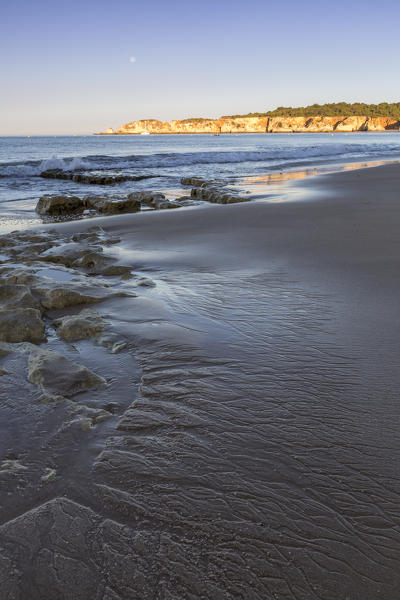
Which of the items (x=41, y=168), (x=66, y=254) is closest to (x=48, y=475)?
(x=66, y=254)

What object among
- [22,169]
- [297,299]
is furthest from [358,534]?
[22,169]

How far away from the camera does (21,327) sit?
2756 millimetres

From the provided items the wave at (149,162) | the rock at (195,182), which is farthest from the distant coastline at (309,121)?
the rock at (195,182)

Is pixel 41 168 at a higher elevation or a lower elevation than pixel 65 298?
higher

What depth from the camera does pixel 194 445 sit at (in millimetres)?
1679

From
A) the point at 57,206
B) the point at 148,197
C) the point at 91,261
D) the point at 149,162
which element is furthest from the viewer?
the point at 149,162

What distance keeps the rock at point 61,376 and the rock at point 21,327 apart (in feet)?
1.38

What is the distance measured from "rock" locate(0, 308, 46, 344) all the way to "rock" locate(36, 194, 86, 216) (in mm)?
6348

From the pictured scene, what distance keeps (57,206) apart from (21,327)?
22.1 ft

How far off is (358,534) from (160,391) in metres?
1.06

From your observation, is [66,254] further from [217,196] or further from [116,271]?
[217,196]

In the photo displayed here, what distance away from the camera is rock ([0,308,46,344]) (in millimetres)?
2703

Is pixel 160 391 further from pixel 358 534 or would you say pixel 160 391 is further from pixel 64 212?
pixel 64 212

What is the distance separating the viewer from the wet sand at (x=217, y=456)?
1.17 metres
